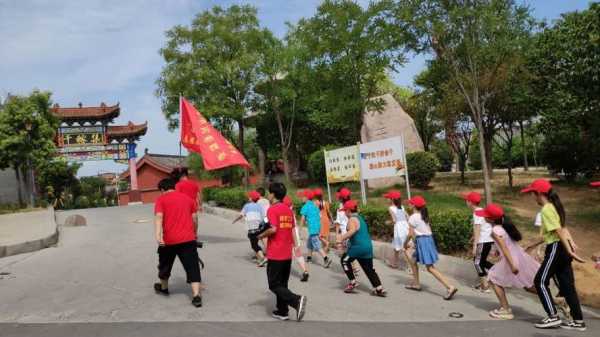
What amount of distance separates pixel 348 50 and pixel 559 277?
42.3 feet

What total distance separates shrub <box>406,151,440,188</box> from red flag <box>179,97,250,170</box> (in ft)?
30.2

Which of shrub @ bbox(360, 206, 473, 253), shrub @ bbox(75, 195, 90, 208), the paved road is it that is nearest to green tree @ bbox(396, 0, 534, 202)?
shrub @ bbox(360, 206, 473, 253)

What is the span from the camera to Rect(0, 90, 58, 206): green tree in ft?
79.9

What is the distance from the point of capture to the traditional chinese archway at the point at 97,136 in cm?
3822

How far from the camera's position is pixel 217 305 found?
6273 mm

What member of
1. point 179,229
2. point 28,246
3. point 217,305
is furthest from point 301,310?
point 28,246

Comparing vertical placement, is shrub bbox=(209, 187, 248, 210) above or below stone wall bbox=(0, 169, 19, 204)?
below

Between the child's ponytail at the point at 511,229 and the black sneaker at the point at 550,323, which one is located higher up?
the child's ponytail at the point at 511,229

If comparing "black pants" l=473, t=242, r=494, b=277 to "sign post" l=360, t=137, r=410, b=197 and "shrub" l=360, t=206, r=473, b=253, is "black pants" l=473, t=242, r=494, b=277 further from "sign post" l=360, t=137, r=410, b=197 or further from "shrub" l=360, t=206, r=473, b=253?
"sign post" l=360, t=137, r=410, b=197

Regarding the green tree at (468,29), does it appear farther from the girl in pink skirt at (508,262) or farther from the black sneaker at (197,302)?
the black sneaker at (197,302)

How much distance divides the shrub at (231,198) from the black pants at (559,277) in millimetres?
14087

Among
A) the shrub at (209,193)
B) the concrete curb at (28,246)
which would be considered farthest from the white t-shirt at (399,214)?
the shrub at (209,193)

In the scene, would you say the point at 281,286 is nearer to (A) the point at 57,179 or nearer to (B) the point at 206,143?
(B) the point at 206,143

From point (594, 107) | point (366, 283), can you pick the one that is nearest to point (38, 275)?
point (366, 283)
